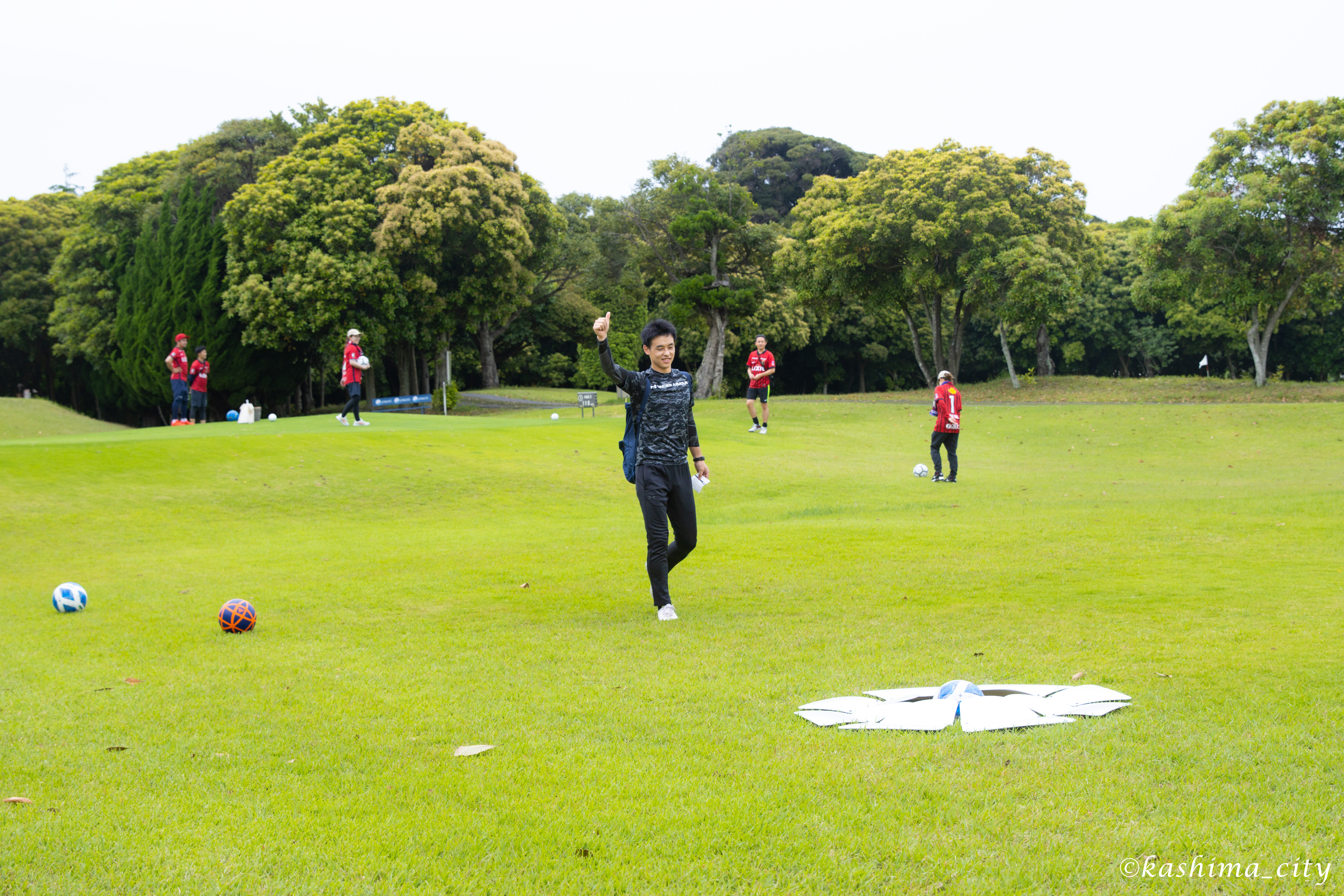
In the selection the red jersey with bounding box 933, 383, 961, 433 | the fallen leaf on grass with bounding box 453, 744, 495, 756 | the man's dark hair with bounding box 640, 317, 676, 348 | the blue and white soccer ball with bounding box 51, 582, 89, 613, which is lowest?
the blue and white soccer ball with bounding box 51, 582, 89, 613

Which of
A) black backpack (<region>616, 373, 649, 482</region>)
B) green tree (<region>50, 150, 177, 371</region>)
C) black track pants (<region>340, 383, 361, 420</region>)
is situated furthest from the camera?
green tree (<region>50, 150, 177, 371</region>)

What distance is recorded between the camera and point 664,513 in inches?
318

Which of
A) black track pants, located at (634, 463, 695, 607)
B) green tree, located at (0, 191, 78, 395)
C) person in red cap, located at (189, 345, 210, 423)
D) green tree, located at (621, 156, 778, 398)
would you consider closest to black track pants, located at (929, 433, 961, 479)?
black track pants, located at (634, 463, 695, 607)

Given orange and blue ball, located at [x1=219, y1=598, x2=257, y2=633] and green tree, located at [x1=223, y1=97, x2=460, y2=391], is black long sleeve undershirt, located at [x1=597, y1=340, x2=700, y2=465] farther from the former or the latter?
green tree, located at [x1=223, y1=97, x2=460, y2=391]

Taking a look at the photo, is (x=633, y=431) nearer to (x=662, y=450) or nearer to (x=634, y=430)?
(x=634, y=430)

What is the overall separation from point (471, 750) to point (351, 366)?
1960 centimetres

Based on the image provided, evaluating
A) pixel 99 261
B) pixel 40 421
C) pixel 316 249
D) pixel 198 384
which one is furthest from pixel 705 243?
pixel 99 261

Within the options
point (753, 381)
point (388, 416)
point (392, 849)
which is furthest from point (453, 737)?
point (388, 416)

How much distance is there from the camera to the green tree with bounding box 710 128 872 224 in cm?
7038

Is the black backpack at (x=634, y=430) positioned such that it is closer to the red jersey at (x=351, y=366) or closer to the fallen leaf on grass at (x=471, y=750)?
the fallen leaf on grass at (x=471, y=750)

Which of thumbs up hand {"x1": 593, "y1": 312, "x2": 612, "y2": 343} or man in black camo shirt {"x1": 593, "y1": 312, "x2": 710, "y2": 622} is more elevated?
thumbs up hand {"x1": 593, "y1": 312, "x2": 612, "y2": 343}

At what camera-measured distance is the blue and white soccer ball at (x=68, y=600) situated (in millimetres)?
8586

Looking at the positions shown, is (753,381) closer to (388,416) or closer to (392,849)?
(388,416)

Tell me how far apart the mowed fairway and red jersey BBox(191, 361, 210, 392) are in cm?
1221
